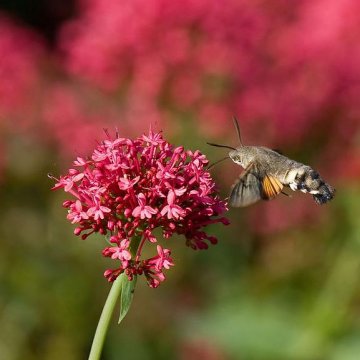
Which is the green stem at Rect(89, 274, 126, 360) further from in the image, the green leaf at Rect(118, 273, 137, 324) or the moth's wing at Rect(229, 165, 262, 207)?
the moth's wing at Rect(229, 165, 262, 207)

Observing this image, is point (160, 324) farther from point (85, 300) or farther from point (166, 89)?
point (166, 89)

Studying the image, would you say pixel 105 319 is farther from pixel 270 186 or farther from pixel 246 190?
pixel 270 186

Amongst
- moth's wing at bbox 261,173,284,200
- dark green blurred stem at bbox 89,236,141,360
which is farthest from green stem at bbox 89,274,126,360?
moth's wing at bbox 261,173,284,200

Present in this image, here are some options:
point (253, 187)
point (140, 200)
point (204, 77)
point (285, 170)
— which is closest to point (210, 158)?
point (204, 77)

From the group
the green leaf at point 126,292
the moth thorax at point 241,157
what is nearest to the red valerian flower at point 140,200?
the green leaf at point 126,292

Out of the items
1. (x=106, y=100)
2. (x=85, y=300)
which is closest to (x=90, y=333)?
(x=85, y=300)

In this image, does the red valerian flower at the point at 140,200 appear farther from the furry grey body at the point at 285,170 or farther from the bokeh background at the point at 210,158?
the bokeh background at the point at 210,158
